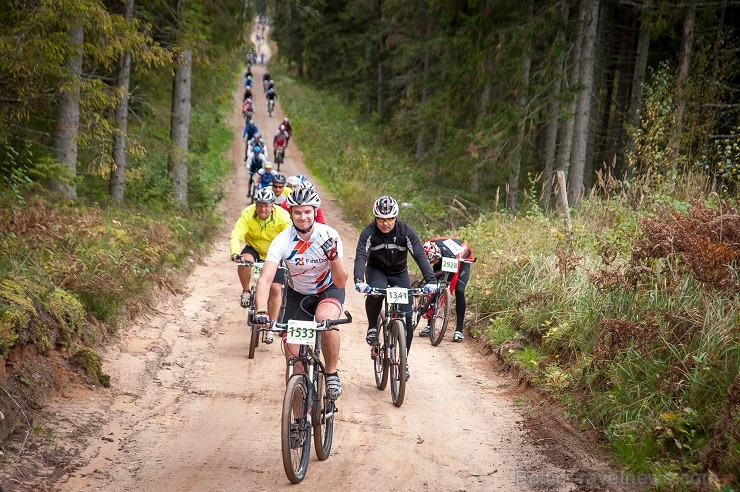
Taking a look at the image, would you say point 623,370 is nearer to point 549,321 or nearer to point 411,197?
point 549,321

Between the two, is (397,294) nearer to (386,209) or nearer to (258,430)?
(386,209)

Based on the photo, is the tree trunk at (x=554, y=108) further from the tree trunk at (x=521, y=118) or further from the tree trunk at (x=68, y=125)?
the tree trunk at (x=68, y=125)

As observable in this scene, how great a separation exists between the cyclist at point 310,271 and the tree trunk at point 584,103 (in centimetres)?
1276

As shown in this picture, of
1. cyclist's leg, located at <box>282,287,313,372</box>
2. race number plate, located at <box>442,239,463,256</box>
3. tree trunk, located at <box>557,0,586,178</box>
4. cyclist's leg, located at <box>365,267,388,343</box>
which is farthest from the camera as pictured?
tree trunk, located at <box>557,0,586,178</box>

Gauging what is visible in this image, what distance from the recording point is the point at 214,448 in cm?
654

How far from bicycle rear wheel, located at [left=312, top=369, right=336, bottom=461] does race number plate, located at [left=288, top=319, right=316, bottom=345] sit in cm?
55

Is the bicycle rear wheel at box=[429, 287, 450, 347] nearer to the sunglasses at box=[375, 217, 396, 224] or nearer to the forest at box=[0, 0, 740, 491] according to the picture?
the forest at box=[0, 0, 740, 491]

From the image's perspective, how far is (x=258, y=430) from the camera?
7078 millimetres

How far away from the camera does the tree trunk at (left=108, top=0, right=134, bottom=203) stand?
15523 millimetres

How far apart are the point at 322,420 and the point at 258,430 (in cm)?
107

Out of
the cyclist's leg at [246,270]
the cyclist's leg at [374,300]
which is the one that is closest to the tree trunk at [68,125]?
the cyclist's leg at [246,270]

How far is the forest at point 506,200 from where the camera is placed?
22.6 feet

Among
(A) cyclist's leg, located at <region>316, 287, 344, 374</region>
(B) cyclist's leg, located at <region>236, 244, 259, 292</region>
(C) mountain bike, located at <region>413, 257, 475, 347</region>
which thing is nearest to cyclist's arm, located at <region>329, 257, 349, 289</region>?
(A) cyclist's leg, located at <region>316, 287, 344, 374</region>

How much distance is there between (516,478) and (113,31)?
10.0 meters
